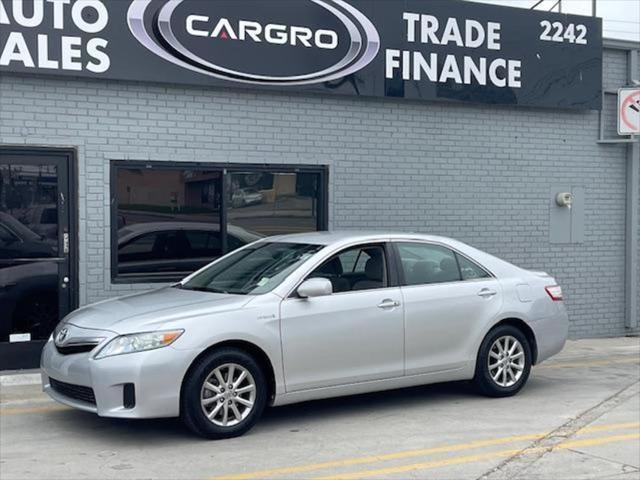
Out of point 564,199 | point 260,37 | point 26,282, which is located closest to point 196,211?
point 26,282

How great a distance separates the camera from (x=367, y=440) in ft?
23.0

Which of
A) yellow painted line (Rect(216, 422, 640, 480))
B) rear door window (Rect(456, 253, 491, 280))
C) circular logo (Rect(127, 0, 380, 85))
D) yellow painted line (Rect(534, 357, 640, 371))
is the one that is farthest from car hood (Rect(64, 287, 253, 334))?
yellow painted line (Rect(534, 357, 640, 371))

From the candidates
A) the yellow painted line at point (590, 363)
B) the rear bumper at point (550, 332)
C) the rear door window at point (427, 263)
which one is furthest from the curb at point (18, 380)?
the yellow painted line at point (590, 363)

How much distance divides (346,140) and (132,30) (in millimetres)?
3029

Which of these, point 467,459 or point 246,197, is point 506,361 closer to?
point 467,459

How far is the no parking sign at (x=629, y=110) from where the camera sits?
12.9m

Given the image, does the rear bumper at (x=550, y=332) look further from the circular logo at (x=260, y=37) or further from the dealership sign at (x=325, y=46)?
the circular logo at (x=260, y=37)

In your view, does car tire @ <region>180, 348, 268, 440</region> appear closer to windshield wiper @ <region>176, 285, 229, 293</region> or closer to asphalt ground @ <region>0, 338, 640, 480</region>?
asphalt ground @ <region>0, 338, 640, 480</region>

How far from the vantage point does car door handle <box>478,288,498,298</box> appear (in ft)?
27.4

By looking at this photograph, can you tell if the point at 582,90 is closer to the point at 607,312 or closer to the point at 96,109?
the point at 607,312

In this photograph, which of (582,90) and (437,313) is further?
(582,90)

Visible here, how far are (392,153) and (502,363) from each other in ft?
13.0

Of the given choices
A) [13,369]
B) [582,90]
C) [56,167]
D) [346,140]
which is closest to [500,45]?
[582,90]

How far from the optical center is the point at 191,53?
33.4 feet
